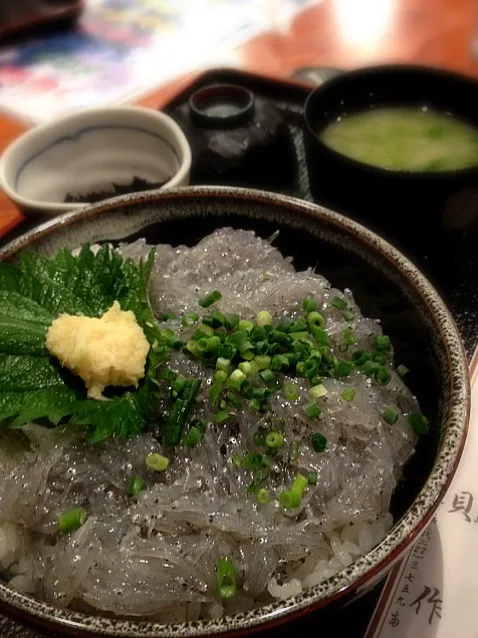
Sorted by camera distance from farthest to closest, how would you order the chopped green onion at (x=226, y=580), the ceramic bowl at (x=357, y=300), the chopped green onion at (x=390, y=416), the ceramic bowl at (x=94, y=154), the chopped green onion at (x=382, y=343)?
the ceramic bowl at (x=94, y=154) → the chopped green onion at (x=382, y=343) → the chopped green onion at (x=390, y=416) → the chopped green onion at (x=226, y=580) → the ceramic bowl at (x=357, y=300)

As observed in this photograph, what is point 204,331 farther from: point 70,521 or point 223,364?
point 70,521

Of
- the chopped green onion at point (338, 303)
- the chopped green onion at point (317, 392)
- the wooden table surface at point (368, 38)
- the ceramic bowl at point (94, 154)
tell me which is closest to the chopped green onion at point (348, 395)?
the chopped green onion at point (317, 392)

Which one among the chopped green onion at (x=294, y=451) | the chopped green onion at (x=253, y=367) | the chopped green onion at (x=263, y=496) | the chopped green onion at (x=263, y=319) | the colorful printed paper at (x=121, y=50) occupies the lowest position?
the colorful printed paper at (x=121, y=50)

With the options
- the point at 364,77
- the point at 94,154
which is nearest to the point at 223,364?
the point at 94,154

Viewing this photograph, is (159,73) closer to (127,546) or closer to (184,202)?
(184,202)

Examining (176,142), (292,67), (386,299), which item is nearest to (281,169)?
(176,142)

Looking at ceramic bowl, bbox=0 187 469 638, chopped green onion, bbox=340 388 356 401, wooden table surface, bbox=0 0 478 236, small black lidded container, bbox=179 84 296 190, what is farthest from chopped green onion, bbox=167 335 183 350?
wooden table surface, bbox=0 0 478 236

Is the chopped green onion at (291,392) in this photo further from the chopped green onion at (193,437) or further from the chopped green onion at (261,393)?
the chopped green onion at (193,437)
